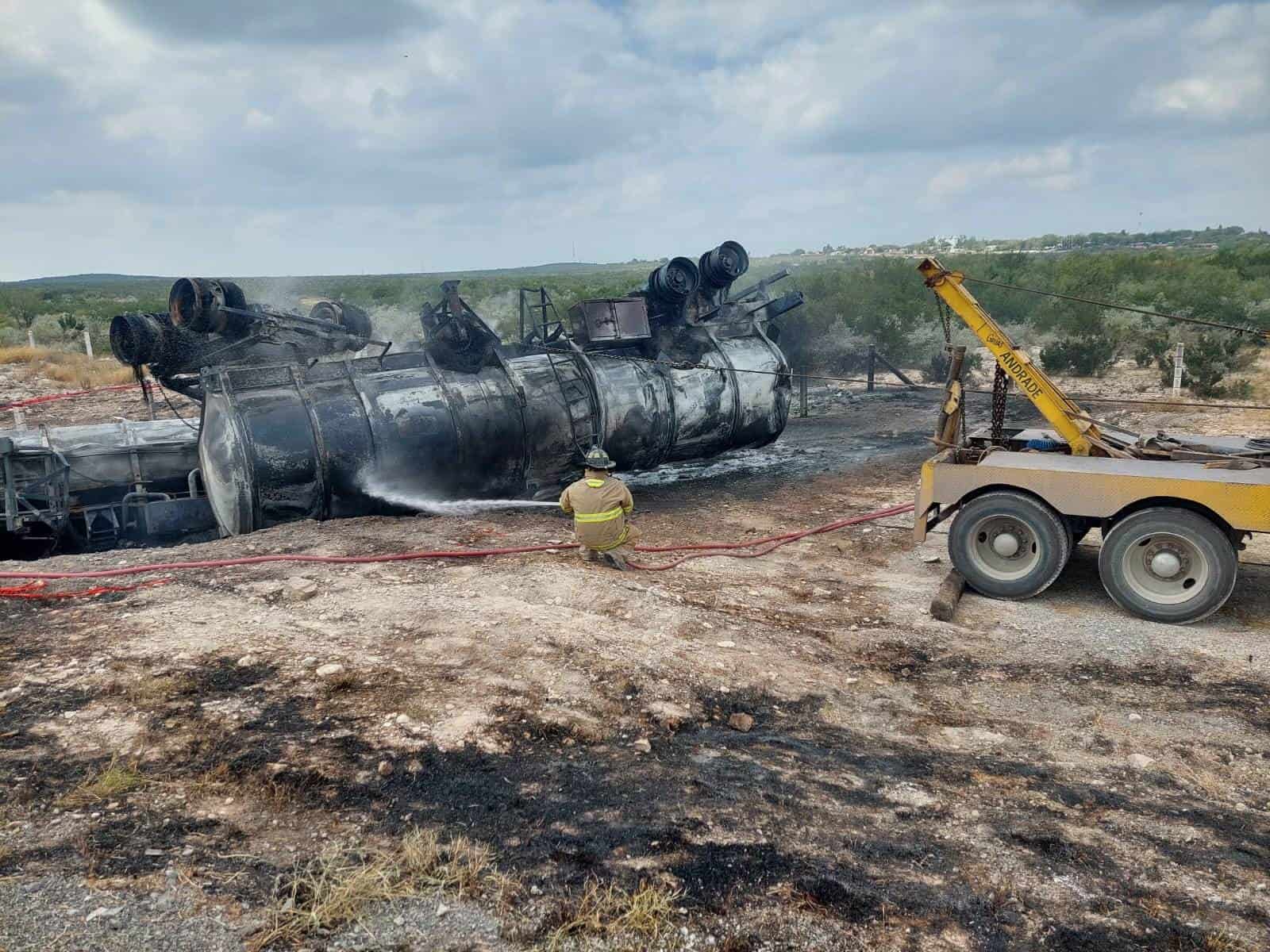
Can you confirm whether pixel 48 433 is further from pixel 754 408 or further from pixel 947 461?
pixel 947 461

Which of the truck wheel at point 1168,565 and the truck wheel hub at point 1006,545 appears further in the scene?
the truck wheel hub at point 1006,545

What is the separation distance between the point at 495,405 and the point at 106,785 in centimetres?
764

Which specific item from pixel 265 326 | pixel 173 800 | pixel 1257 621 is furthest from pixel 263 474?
pixel 1257 621

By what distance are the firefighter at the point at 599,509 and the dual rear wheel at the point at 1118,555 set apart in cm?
319

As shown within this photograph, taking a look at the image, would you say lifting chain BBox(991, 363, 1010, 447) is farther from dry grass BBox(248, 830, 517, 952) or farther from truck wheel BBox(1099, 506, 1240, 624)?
dry grass BBox(248, 830, 517, 952)

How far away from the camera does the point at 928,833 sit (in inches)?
174

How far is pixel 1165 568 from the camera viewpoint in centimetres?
749

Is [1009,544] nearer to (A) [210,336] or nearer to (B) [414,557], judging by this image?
(B) [414,557]

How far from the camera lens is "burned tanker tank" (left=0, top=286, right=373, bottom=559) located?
429 inches

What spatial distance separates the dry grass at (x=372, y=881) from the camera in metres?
3.63

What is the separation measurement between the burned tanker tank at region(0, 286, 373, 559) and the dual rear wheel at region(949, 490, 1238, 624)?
8.41 metres

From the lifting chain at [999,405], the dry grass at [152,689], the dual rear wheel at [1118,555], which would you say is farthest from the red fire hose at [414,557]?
the dual rear wheel at [1118,555]

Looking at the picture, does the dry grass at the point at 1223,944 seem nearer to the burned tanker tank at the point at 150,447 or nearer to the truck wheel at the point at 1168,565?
the truck wheel at the point at 1168,565

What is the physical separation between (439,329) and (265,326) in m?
2.19
